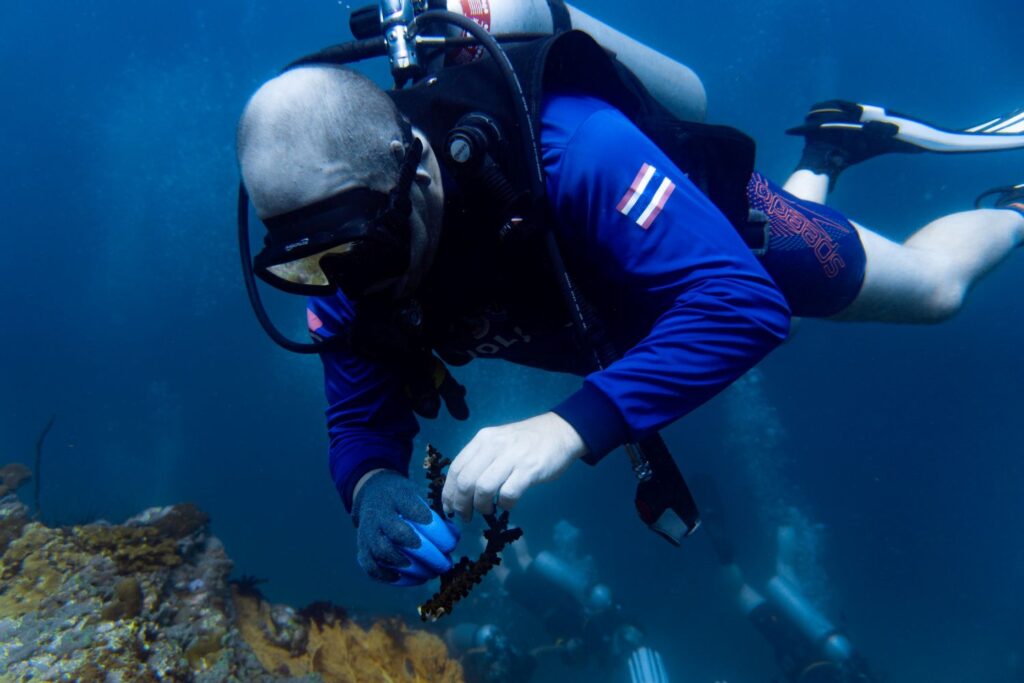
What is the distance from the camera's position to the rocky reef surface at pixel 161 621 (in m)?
3.43

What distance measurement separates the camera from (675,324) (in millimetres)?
1605

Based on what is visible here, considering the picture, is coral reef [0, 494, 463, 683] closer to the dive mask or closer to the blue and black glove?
the blue and black glove

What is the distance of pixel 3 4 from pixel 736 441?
4470 centimetres

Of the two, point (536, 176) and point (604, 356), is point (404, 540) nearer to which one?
point (604, 356)

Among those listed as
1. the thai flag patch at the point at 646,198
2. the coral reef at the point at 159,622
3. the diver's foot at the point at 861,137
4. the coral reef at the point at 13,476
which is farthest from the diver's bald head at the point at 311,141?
the coral reef at the point at 13,476

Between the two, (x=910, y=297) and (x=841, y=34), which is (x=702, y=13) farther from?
(x=910, y=297)

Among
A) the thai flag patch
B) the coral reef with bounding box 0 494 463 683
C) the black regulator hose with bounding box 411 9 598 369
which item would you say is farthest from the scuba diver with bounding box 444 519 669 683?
the thai flag patch

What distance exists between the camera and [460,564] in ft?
5.38

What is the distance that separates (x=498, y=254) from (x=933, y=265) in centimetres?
285

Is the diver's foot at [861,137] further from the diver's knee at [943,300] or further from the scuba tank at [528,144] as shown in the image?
the scuba tank at [528,144]

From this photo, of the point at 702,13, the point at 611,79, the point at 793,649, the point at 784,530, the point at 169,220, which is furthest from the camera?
the point at 169,220

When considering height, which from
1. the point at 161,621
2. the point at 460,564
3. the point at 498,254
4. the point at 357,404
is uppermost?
the point at 498,254

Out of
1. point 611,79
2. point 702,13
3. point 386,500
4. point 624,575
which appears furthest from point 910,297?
point 702,13

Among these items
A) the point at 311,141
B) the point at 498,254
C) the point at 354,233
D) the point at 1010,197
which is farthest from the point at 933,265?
the point at 311,141
